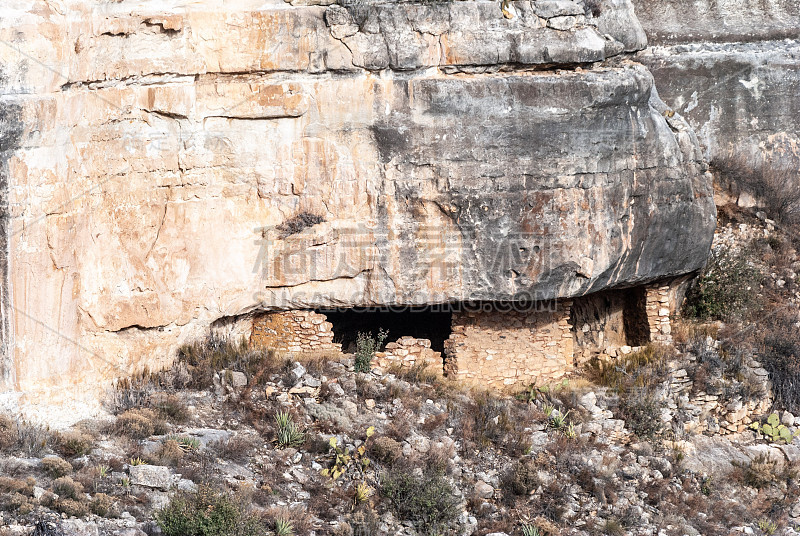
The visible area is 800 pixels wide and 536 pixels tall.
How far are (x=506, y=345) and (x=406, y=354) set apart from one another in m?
1.28

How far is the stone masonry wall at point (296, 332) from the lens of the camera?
12.5 metres

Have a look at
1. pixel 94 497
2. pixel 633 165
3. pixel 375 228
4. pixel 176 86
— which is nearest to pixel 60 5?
pixel 176 86

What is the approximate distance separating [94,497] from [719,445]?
7.54m

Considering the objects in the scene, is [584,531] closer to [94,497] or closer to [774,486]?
[774,486]

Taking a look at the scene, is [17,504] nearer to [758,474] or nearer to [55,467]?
[55,467]

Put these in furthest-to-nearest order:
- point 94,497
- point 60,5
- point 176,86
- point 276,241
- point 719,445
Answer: point 719,445, point 276,241, point 176,86, point 60,5, point 94,497

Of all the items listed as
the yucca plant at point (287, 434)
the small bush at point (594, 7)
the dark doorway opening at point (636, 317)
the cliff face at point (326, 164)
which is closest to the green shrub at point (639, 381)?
the dark doorway opening at point (636, 317)

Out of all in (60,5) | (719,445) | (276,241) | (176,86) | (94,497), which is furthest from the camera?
(719,445)

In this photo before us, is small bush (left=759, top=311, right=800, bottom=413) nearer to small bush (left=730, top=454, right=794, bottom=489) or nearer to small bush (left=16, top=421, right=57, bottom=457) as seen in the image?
small bush (left=730, top=454, right=794, bottom=489)

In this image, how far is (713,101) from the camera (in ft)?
50.1

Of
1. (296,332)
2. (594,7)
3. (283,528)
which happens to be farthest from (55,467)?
(594,7)

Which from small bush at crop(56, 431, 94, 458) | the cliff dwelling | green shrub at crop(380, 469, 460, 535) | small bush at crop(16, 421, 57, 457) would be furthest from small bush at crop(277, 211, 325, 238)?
small bush at crop(16, 421, 57, 457)

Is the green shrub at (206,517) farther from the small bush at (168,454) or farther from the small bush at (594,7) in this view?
the small bush at (594,7)

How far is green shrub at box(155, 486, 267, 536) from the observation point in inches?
348
